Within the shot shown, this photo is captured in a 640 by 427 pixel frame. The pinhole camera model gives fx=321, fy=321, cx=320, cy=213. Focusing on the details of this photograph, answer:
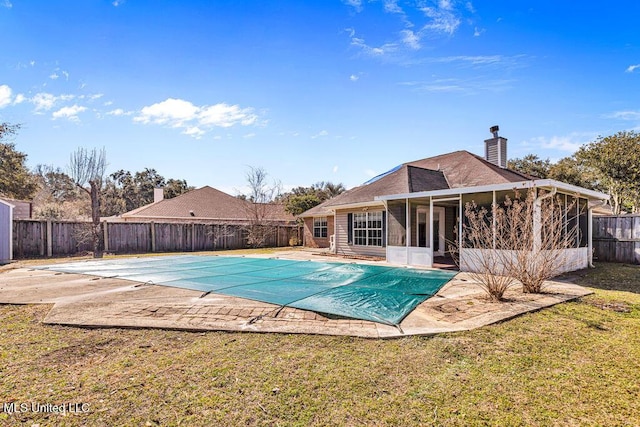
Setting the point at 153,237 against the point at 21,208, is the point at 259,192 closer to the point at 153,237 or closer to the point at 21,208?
the point at 153,237

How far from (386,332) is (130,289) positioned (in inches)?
227

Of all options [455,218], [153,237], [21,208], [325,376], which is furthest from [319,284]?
[21,208]

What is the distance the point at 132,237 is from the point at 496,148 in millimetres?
19509

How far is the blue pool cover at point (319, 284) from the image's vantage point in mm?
5312

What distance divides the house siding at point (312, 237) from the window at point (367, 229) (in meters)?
3.60

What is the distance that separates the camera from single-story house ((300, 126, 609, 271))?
9.68 meters

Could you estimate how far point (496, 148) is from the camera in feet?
51.6

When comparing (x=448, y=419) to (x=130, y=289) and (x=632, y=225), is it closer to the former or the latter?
(x=130, y=289)

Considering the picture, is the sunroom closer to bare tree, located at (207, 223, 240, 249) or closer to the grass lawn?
the grass lawn

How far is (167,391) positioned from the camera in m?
2.72

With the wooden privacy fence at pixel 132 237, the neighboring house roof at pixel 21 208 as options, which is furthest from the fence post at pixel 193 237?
the neighboring house roof at pixel 21 208

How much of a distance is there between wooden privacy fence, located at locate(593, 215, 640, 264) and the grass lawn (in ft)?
33.2

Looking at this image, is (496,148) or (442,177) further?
(496,148)

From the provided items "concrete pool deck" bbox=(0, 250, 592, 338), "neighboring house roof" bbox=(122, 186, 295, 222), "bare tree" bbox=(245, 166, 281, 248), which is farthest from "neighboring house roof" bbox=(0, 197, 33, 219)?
"concrete pool deck" bbox=(0, 250, 592, 338)
